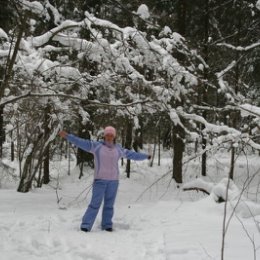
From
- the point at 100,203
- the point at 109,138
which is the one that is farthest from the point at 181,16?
the point at 100,203

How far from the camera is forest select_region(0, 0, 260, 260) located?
18.4ft

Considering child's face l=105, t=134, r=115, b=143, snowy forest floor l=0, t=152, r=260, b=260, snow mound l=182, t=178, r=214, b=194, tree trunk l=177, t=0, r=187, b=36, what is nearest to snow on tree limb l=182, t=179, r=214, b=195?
snow mound l=182, t=178, r=214, b=194

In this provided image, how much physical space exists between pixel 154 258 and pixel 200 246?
2.00 ft

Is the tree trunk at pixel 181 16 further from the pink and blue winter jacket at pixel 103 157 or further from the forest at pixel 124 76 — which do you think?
the pink and blue winter jacket at pixel 103 157

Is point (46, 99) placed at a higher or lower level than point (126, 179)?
higher

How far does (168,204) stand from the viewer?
9.86m

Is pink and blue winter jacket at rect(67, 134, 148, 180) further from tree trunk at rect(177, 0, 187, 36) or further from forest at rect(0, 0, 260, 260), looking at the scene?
tree trunk at rect(177, 0, 187, 36)

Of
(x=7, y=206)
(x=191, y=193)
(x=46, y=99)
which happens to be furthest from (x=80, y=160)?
(x=46, y=99)

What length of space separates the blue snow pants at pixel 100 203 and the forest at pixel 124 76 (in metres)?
1.30

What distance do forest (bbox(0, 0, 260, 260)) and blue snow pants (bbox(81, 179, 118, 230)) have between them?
130 cm

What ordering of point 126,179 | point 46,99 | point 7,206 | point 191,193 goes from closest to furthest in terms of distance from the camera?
point 46,99 → point 7,206 → point 191,193 → point 126,179

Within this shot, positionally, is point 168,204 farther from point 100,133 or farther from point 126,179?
point 126,179

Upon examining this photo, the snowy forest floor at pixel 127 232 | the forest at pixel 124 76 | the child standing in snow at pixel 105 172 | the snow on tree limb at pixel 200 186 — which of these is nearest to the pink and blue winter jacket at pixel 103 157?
the child standing in snow at pixel 105 172

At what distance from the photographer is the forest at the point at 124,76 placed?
18.4 ft
